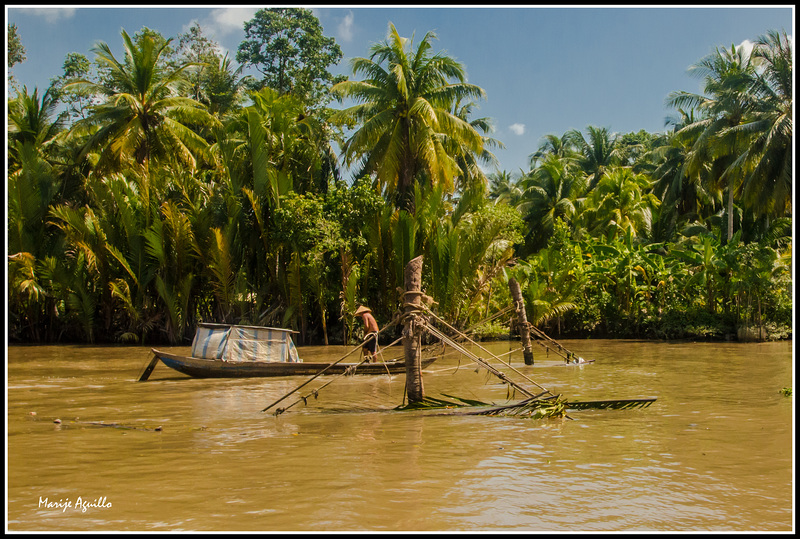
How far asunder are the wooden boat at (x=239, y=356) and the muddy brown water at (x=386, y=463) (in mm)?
1176

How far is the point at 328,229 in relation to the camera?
2038 cm

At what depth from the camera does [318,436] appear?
700 cm

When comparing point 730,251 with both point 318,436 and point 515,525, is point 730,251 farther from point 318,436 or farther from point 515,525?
point 515,525

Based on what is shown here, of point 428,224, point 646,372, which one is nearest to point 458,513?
point 646,372

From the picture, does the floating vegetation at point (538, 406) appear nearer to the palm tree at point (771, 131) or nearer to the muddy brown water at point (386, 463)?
the muddy brown water at point (386, 463)

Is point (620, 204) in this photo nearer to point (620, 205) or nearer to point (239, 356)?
point (620, 205)

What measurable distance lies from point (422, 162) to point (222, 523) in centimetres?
1945

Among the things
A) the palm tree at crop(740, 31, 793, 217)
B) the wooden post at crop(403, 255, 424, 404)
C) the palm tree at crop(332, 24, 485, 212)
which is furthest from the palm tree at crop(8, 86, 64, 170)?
the palm tree at crop(740, 31, 793, 217)

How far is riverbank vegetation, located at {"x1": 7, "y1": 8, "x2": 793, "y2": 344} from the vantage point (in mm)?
20562

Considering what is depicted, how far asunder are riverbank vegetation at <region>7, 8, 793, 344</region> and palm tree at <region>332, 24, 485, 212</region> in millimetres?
68

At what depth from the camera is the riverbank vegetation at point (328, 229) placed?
20.6m

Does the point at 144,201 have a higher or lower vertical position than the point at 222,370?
higher
